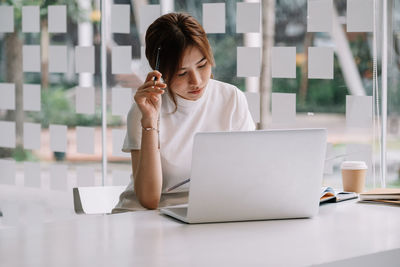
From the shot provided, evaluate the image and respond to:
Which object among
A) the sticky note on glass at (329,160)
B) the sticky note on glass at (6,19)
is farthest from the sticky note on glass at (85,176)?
the sticky note on glass at (329,160)

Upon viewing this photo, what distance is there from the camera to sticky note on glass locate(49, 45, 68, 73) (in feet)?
13.3

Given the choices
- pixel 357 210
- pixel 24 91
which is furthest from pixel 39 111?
pixel 357 210

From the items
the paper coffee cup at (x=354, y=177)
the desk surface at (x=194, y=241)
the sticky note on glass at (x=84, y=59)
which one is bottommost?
the desk surface at (x=194, y=241)

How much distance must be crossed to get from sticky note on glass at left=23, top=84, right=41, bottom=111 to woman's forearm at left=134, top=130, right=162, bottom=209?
2.38 metres

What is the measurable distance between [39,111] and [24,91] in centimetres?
18

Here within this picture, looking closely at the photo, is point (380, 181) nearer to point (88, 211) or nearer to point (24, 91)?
point (88, 211)

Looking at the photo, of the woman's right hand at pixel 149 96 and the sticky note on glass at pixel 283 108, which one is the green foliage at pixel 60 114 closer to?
the sticky note on glass at pixel 283 108

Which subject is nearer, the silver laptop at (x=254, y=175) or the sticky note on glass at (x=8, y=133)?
the silver laptop at (x=254, y=175)

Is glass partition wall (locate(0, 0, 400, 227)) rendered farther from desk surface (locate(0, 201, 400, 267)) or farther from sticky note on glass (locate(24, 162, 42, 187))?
desk surface (locate(0, 201, 400, 267))

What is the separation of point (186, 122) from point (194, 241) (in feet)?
2.62

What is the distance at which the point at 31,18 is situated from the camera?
Result: 13.6 feet

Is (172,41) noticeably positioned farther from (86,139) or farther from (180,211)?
(86,139)

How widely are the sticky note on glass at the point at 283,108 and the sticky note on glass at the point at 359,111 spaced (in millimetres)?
311

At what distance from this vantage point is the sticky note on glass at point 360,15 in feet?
10.1
